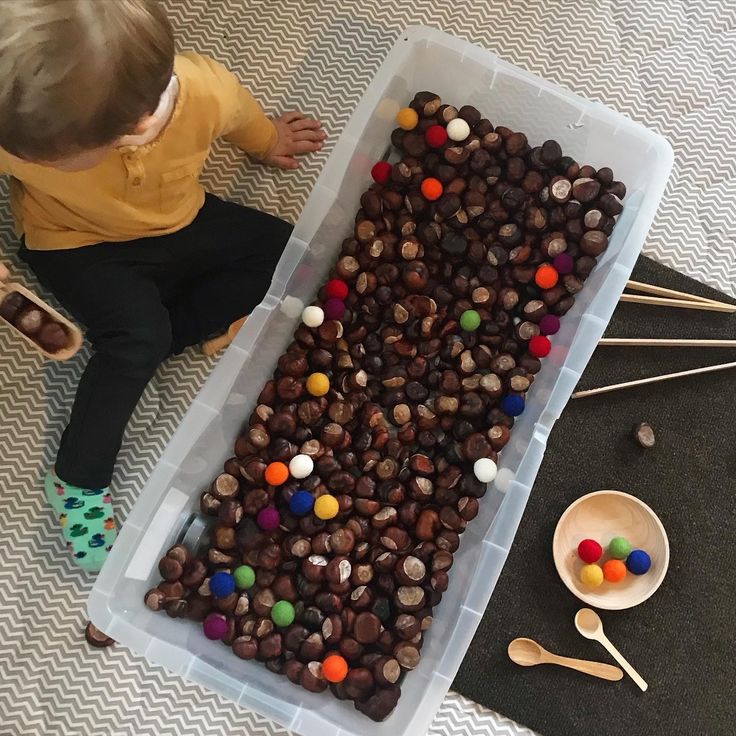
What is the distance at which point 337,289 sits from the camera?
94 centimetres

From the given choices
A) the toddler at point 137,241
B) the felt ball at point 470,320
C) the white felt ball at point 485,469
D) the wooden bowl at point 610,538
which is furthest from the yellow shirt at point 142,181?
the wooden bowl at point 610,538

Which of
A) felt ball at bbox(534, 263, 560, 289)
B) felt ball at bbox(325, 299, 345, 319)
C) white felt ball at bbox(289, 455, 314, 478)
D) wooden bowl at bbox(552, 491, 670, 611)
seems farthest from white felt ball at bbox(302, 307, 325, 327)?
wooden bowl at bbox(552, 491, 670, 611)

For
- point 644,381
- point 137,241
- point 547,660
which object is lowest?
point 547,660

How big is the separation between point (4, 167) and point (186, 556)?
1.46 ft

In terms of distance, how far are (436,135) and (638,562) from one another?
21.8 inches

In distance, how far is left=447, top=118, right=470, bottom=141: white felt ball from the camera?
95 cm

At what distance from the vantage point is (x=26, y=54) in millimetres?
541

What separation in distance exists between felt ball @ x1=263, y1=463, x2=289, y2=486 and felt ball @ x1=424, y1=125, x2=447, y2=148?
0.43 meters

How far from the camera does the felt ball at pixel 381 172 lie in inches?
37.9

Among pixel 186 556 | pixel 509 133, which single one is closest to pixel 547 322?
pixel 509 133

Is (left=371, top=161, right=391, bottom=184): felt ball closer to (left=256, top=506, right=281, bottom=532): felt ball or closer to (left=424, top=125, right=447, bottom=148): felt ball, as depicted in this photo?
(left=424, top=125, right=447, bottom=148): felt ball

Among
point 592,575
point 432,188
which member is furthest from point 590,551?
Result: point 432,188

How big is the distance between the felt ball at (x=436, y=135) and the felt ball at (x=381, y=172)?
6cm

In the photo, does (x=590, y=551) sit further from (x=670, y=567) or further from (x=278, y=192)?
(x=278, y=192)
